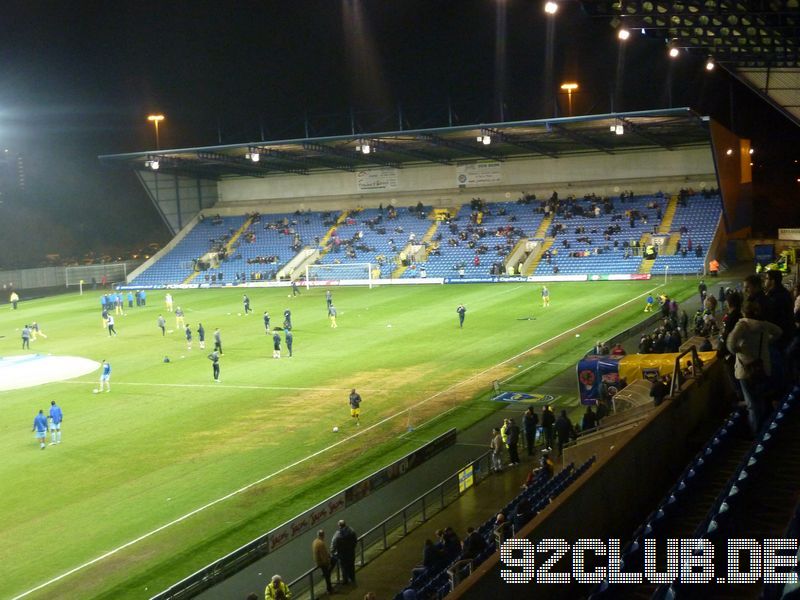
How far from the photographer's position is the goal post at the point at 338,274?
2660 inches

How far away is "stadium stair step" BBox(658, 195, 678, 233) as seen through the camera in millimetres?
64000

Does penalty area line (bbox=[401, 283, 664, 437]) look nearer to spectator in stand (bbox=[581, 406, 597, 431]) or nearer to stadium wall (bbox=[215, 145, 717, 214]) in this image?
spectator in stand (bbox=[581, 406, 597, 431])

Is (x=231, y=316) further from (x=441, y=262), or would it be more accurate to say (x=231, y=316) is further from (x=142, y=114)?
(x=142, y=114)

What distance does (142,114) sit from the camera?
72688 mm

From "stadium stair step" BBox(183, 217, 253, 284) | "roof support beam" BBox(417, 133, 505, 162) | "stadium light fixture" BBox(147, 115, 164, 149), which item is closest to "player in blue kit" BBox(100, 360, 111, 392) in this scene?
"roof support beam" BBox(417, 133, 505, 162)

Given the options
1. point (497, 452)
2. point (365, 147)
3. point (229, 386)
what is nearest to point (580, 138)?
point (365, 147)

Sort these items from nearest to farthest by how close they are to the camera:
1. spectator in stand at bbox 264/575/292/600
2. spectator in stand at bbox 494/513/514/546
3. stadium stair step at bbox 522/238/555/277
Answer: spectator in stand at bbox 494/513/514/546 < spectator in stand at bbox 264/575/292/600 < stadium stair step at bbox 522/238/555/277

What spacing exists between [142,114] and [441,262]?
2920 centimetres

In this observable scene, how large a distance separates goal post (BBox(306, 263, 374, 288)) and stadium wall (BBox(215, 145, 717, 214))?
1243cm

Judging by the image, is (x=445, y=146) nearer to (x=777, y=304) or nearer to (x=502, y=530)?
(x=777, y=304)

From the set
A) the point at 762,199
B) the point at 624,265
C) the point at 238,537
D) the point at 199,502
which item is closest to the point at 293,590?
the point at 238,537

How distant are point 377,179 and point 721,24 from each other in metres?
50.5

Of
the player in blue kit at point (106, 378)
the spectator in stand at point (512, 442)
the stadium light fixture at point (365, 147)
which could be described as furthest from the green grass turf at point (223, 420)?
the stadium light fixture at point (365, 147)

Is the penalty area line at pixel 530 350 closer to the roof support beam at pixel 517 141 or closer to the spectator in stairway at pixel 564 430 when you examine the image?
the spectator in stairway at pixel 564 430
